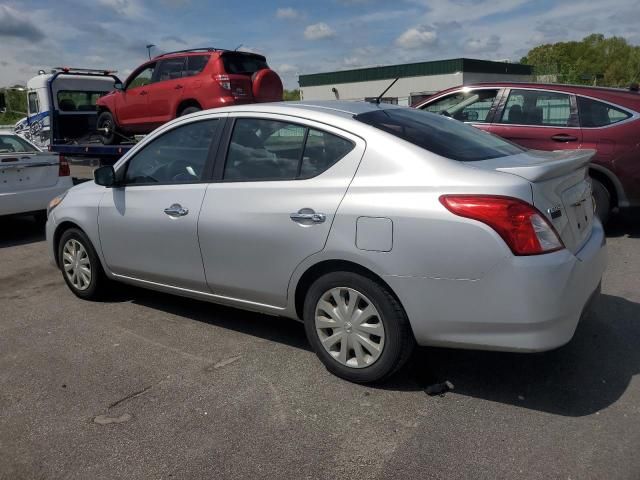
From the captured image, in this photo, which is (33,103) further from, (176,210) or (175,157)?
(176,210)

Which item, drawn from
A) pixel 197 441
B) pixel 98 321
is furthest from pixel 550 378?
pixel 98 321

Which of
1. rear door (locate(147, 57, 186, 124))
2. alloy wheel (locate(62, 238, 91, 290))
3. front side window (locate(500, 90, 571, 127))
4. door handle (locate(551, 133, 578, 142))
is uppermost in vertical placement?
rear door (locate(147, 57, 186, 124))

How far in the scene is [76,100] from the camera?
1386 cm

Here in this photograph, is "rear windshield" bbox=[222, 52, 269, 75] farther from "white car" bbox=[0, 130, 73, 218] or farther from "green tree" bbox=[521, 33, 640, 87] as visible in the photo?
"green tree" bbox=[521, 33, 640, 87]

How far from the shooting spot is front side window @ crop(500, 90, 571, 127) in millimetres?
6958

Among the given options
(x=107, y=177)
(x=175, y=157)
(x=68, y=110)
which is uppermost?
(x=68, y=110)

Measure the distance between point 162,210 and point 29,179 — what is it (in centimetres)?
471

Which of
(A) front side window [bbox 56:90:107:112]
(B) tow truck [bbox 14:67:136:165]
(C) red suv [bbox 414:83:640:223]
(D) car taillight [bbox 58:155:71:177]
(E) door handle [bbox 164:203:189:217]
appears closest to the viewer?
(E) door handle [bbox 164:203:189:217]

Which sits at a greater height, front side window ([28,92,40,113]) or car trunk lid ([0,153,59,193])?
front side window ([28,92,40,113])

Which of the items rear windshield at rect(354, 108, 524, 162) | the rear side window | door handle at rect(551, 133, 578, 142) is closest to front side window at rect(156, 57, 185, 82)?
door handle at rect(551, 133, 578, 142)

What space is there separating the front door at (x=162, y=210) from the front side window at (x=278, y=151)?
25 centimetres

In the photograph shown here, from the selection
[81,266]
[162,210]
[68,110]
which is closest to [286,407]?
[162,210]

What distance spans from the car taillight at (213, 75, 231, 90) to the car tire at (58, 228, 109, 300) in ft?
16.5

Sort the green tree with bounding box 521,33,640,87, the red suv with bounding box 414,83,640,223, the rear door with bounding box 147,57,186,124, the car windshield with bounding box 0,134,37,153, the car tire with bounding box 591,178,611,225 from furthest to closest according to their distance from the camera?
the green tree with bounding box 521,33,640,87 → the rear door with bounding box 147,57,186,124 → the car windshield with bounding box 0,134,37,153 → the car tire with bounding box 591,178,611,225 → the red suv with bounding box 414,83,640,223
